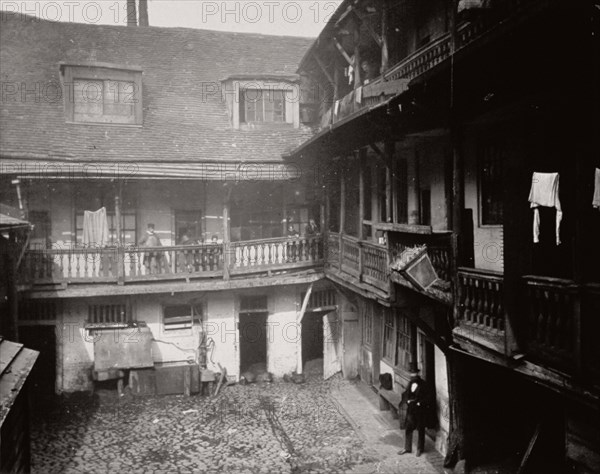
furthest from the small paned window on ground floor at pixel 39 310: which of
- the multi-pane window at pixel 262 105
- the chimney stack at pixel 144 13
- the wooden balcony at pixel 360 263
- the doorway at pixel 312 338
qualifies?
the chimney stack at pixel 144 13

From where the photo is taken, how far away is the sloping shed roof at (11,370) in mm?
7809

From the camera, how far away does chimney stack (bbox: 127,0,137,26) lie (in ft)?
84.3

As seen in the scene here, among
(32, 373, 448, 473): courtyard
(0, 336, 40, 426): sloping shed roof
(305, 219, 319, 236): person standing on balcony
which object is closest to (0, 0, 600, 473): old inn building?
(305, 219, 319, 236): person standing on balcony

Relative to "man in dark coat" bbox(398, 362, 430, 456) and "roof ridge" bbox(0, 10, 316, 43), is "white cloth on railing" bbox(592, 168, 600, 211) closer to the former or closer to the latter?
"man in dark coat" bbox(398, 362, 430, 456)

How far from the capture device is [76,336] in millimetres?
17391

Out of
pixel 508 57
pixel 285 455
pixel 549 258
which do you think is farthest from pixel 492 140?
pixel 285 455

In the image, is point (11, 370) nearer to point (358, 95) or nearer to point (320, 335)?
point (358, 95)

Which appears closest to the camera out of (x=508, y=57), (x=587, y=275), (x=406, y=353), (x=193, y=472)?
(x=587, y=275)

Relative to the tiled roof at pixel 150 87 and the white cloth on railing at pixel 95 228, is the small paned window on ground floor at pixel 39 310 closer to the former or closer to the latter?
the white cloth on railing at pixel 95 228

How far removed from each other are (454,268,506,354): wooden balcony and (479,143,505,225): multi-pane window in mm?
3002

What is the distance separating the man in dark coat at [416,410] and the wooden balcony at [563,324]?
5.89 metres

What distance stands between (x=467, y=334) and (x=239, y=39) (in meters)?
19.6

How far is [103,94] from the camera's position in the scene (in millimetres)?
18812

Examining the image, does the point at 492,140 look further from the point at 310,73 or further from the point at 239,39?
the point at 239,39
